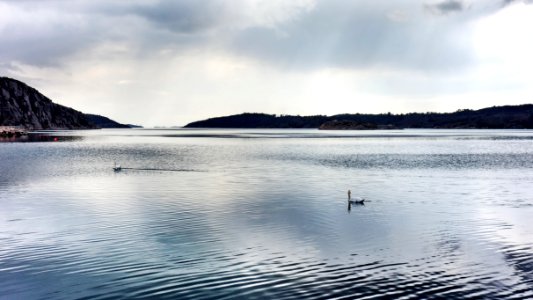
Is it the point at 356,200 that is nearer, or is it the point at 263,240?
the point at 263,240

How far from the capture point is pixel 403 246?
25984mm

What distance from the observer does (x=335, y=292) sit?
728 inches

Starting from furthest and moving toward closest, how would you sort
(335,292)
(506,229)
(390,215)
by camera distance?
1. (390,215)
2. (506,229)
3. (335,292)

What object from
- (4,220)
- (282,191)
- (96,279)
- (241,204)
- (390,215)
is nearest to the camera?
(96,279)

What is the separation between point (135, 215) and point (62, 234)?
22.2 feet

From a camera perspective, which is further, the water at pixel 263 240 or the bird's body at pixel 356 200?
the bird's body at pixel 356 200

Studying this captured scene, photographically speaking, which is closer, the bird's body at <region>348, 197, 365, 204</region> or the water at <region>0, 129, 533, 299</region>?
the water at <region>0, 129, 533, 299</region>

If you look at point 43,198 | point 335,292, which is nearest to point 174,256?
point 335,292

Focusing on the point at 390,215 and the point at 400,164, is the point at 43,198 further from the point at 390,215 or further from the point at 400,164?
the point at 400,164

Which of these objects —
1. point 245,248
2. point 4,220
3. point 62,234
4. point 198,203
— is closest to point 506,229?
point 245,248

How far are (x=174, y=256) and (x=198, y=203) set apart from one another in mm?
16609

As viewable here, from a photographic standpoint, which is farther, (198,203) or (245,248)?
(198,203)

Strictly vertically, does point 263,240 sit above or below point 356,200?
below

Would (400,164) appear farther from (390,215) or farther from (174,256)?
(174,256)
